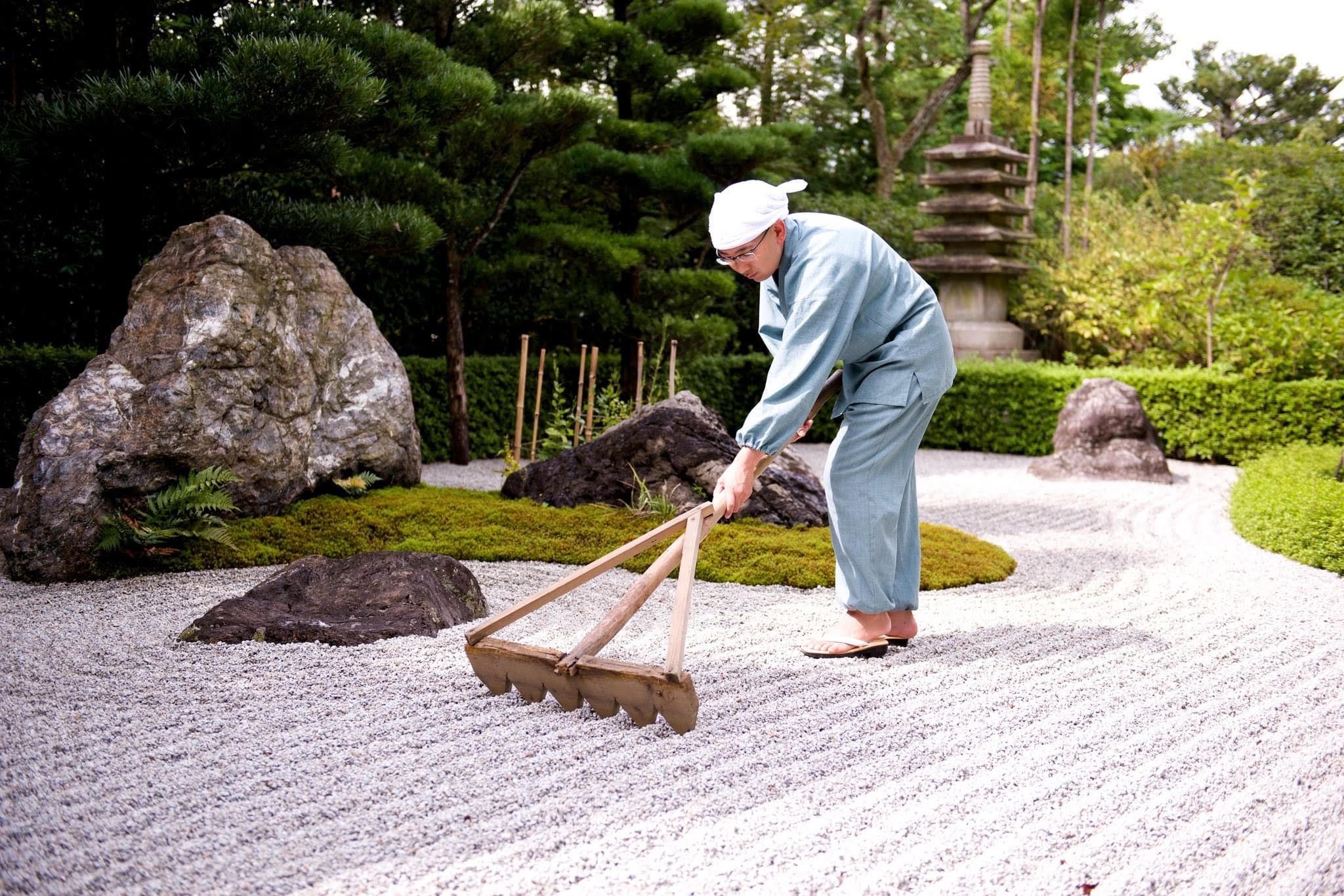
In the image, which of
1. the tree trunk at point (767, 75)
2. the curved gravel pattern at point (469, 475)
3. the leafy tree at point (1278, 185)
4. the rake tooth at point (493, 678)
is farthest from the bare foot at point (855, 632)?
the tree trunk at point (767, 75)

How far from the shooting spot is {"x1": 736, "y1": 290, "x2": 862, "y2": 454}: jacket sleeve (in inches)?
114

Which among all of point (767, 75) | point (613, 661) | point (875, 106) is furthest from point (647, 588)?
point (767, 75)

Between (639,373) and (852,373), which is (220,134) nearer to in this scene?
(852,373)

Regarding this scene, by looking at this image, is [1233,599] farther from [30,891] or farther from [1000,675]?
[30,891]

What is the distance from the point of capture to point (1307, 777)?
8.10ft

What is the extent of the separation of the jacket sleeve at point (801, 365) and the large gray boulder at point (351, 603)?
1363mm

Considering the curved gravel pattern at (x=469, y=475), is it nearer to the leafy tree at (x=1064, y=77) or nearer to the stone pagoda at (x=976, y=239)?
the stone pagoda at (x=976, y=239)

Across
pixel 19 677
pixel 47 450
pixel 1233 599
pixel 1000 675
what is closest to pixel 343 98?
pixel 47 450

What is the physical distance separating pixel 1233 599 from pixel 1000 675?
1716mm

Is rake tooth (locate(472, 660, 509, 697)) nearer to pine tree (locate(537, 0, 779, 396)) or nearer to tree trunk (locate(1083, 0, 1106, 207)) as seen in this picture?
pine tree (locate(537, 0, 779, 396))

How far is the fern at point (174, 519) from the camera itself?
A: 14.4ft

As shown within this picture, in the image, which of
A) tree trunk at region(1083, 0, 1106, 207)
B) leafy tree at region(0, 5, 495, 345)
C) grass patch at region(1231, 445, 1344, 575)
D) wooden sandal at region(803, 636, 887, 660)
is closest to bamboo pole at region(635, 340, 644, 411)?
leafy tree at region(0, 5, 495, 345)

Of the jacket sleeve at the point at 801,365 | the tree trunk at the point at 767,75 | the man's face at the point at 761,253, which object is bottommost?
the jacket sleeve at the point at 801,365

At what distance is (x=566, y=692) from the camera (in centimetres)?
277
